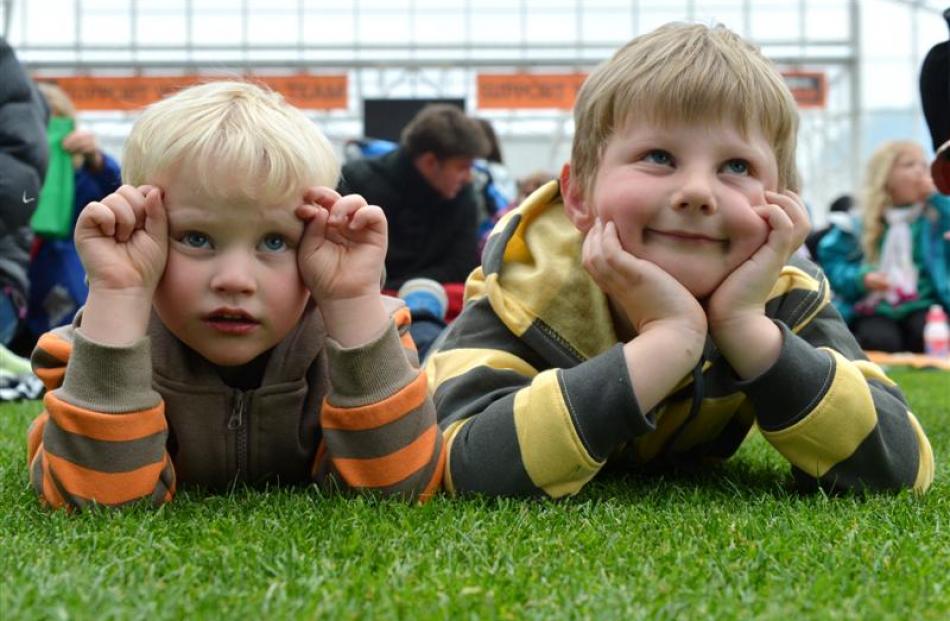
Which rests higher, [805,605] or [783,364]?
[783,364]

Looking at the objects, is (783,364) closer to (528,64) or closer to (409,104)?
(409,104)

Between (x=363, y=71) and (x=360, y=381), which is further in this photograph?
(x=363, y=71)

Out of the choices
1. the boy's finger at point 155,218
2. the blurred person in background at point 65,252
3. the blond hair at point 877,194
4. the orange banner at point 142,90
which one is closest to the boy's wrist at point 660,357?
the boy's finger at point 155,218

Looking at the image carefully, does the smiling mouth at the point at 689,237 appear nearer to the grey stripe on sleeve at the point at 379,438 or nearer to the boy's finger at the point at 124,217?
the grey stripe on sleeve at the point at 379,438

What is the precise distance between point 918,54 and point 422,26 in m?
7.18

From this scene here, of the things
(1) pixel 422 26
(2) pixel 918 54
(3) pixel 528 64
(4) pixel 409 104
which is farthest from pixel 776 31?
(4) pixel 409 104

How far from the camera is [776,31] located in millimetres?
17500

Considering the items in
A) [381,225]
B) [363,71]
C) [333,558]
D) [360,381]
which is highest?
[363,71]

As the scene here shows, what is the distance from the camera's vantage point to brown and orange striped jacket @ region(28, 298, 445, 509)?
140 centimetres

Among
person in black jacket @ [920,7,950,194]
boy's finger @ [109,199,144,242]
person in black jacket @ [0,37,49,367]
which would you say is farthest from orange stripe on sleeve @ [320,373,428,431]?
person in black jacket @ [0,37,49,367]

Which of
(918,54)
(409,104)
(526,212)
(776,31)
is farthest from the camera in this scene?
(776,31)

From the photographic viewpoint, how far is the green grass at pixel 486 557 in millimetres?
965

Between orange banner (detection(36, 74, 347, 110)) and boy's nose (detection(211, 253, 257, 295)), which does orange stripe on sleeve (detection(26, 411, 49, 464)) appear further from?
orange banner (detection(36, 74, 347, 110))

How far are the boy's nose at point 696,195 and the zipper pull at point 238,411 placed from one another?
62 centimetres
